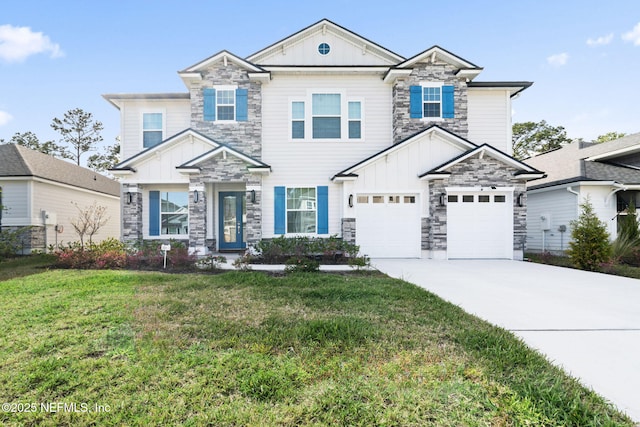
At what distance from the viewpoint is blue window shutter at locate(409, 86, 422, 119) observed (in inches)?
452

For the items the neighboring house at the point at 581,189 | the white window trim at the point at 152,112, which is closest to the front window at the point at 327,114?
the white window trim at the point at 152,112

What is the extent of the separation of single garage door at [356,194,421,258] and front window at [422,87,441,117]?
11.4ft

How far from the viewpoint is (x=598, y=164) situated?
1293cm

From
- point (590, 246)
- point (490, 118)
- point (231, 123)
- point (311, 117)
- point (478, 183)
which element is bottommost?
point (590, 246)

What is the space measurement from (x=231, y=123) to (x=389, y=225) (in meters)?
6.82

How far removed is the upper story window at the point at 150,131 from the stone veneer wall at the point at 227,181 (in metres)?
2.90

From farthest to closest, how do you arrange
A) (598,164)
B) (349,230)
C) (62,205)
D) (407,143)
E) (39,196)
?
1. (62,205)
2. (39,196)
3. (598,164)
4. (407,143)
5. (349,230)

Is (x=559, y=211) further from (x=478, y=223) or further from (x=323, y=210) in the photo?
(x=323, y=210)

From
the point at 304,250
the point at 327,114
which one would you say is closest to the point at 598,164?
the point at 327,114

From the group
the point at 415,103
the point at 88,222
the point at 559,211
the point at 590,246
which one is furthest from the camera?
the point at 559,211

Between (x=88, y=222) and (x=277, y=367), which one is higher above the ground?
(x=88, y=222)

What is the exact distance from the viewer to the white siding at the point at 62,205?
1316 centimetres

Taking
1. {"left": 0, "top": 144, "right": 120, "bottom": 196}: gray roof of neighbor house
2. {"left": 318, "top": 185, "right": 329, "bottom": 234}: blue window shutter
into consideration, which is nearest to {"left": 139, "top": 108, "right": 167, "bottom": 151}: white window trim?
{"left": 0, "top": 144, "right": 120, "bottom": 196}: gray roof of neighbor house

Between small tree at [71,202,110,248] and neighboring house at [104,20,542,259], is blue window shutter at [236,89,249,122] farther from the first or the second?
small tree at [71,202,110,248]
